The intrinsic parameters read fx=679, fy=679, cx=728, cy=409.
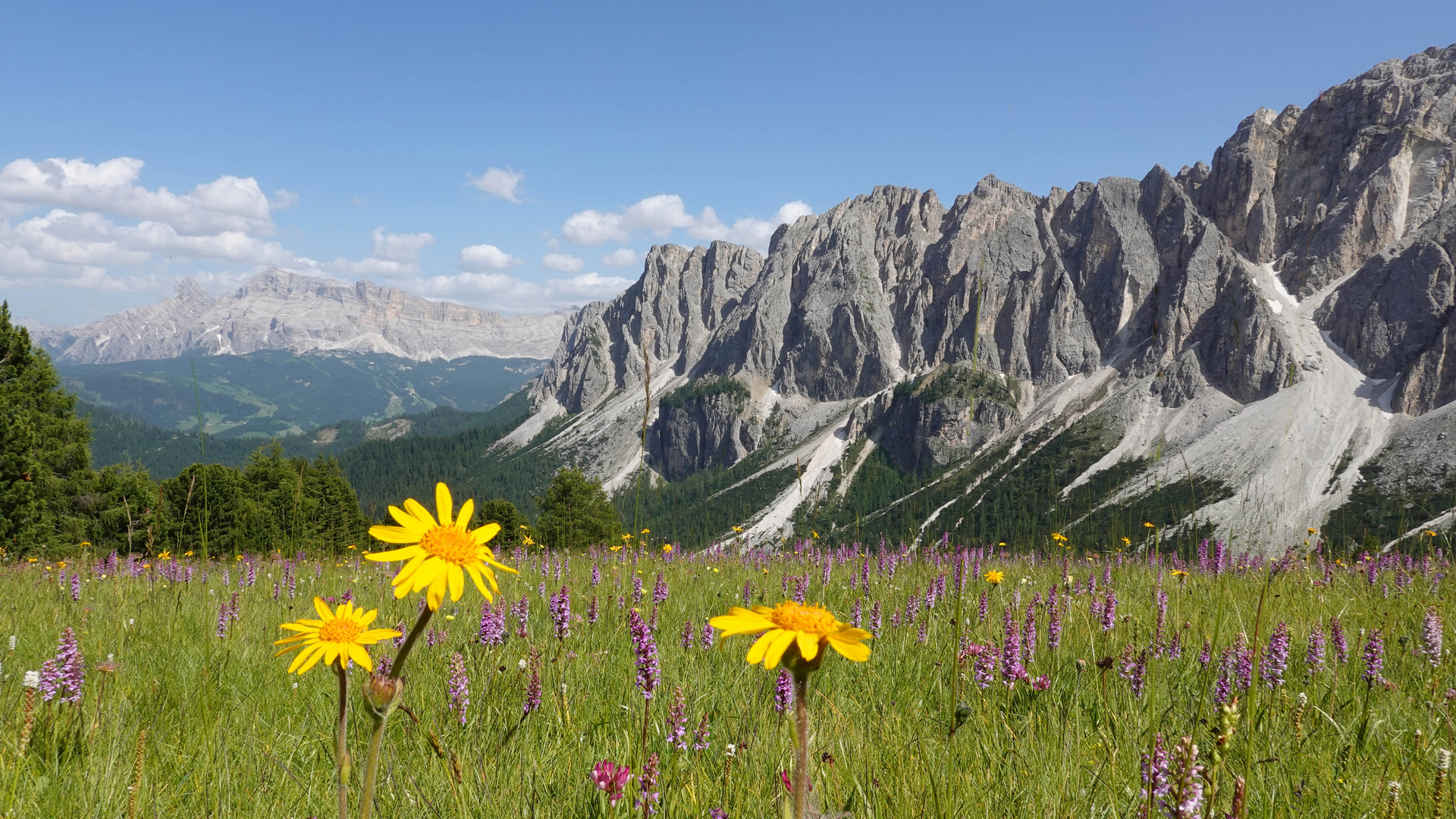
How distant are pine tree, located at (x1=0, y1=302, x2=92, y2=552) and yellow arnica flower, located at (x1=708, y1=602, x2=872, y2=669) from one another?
32203 millimetres

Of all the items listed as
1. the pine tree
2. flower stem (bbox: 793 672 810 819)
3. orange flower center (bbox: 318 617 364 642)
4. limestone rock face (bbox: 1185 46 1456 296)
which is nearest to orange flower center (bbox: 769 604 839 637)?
flower stem (bbox: 793 672 810 819)

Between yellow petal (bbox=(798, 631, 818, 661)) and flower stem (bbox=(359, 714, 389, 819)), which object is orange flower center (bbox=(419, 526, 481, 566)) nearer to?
flower stem (bbox=(359, 714, 389, 819))

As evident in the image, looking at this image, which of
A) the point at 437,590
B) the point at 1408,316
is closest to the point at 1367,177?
the point at 1408,316

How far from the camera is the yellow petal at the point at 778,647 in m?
1.34

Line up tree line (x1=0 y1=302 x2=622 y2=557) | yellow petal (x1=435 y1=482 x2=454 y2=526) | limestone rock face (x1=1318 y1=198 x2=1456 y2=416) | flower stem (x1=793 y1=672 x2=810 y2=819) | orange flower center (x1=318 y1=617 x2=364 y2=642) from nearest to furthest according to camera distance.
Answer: flower stem (x1=793 y1=672 x2=810 y2=819), yellow petal (x1=435 y1=482 x2=454 y2=526), orange flower center (x1=318 y1=617 x2=364 y2=642), tree line (x1=0 y1=302 x2=622 y2=557), limestone rock face (x1=1318 y1=198 x2=1456 y2=416)

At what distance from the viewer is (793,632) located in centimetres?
143

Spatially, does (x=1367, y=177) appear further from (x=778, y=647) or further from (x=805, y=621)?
(x=778, y=647)

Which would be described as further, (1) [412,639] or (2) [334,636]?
(2) [334,636]

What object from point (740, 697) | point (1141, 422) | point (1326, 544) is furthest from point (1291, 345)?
point (740, 697)

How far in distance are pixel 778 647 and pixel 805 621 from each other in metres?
0.11

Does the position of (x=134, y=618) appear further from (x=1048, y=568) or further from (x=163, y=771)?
(x=1048, y=568)

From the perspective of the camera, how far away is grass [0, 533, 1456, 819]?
2.81 m

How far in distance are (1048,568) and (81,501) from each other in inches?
1942

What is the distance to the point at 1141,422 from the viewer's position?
619 feet
